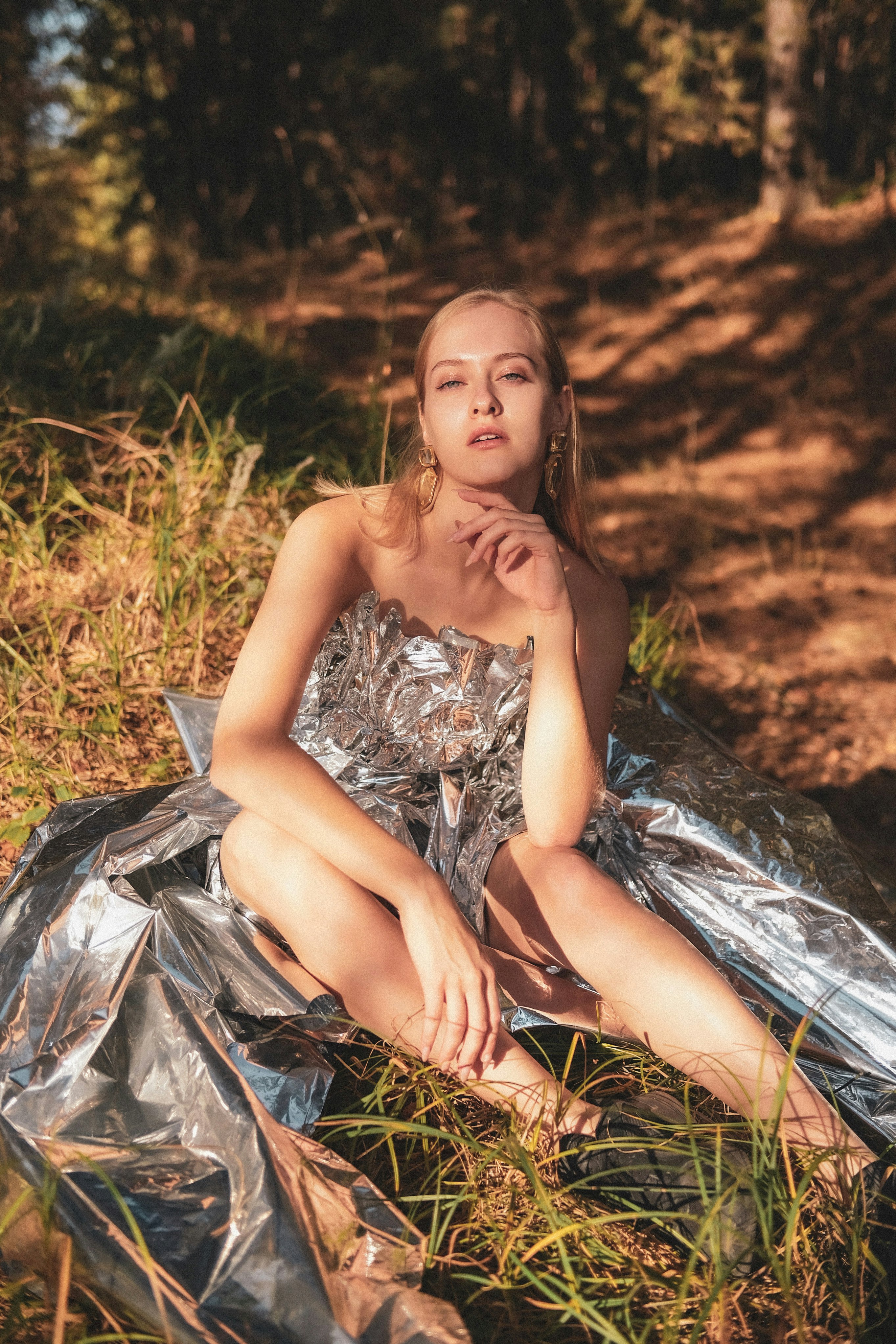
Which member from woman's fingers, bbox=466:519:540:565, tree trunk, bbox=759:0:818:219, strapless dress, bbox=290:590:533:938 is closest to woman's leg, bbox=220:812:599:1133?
strapless dress, bbox=290:590:533:938

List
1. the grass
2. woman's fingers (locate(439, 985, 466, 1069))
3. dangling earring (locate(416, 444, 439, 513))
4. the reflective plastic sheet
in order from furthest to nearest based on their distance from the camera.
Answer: dangling earring (locate(416, 444, 439, 513)), woman's fingers (locate(439, 985, 466, 1069)), the grass, the reflective plastic sheet

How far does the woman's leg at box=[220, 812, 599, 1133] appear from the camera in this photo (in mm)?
1473

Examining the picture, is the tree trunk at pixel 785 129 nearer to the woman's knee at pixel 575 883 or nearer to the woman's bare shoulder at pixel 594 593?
the woman's bare shoulder at pixel 594 593

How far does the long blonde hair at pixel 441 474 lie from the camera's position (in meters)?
1.87

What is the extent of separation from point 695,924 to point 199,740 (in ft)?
3.51

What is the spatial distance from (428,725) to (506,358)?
25.8 inches

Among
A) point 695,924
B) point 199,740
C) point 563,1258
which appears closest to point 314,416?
point 199,740

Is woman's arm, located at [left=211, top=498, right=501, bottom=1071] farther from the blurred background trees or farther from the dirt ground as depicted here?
the blurred background trees

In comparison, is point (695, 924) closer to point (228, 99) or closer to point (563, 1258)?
point (563, 1258)

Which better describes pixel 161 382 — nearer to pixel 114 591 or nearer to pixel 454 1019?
pixel 114 591

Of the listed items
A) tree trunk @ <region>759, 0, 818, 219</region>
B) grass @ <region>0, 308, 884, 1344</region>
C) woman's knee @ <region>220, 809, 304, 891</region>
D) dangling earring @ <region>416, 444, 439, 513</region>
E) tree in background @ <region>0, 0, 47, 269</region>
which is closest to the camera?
grass @ <region>0, 308, 884, 1344</region>

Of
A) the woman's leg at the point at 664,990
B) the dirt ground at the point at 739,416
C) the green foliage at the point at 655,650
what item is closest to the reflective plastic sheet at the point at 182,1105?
the woman's leg at the point at 664,990

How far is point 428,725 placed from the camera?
1.93 m

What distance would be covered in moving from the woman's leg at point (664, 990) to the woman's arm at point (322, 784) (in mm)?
205
